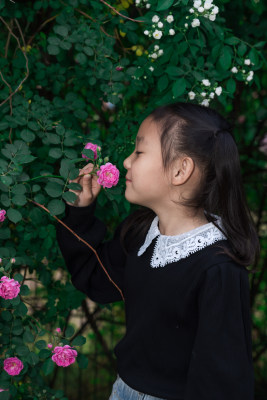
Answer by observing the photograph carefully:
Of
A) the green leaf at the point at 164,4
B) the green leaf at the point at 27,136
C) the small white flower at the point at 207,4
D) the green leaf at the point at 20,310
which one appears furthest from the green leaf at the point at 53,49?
the green leaf at the point at 20,310

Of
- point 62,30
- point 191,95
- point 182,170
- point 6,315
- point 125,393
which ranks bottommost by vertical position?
point 125,393

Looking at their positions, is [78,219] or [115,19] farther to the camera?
[115,19]

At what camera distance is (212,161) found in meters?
1.43

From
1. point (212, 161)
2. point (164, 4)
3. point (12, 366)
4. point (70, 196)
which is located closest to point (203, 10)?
point (164, 4)

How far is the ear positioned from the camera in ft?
4.64

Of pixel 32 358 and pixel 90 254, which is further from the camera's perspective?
pixel 90 254

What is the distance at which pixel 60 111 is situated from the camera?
183cm

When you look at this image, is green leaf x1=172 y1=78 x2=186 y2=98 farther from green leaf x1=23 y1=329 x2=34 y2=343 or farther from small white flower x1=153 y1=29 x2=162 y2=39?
green leaf x1=23 y1=329 x2=34 y2=343

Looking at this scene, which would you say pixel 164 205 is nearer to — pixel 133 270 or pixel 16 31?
pixel 133 270

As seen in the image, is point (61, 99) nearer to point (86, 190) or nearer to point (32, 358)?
point (86, 190)

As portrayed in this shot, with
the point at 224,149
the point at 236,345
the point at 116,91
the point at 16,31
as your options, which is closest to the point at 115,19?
the point at 116,91

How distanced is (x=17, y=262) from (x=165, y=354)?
52 centimetres

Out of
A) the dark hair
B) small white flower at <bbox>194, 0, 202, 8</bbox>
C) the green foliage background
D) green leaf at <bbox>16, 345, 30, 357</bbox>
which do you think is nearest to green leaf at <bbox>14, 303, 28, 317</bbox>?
the green foliage background

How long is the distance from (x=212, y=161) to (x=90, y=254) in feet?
1.74
